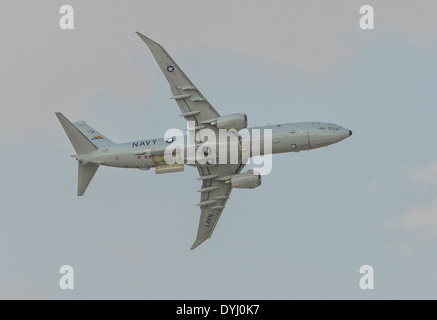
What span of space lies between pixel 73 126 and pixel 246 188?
72.7 ft

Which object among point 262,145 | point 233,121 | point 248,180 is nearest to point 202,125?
point 233,121

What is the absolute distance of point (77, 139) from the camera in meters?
110

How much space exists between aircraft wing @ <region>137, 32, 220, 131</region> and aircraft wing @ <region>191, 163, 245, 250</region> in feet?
28.1

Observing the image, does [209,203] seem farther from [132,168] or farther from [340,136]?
[340,136]

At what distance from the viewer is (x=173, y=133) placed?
110 m

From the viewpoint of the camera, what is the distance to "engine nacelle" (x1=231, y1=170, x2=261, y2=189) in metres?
111

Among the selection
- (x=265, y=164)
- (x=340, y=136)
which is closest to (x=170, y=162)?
(x=265, y=164)

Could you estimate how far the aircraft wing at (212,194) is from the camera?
11546 cm

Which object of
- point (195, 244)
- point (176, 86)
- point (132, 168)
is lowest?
point (195, 244)

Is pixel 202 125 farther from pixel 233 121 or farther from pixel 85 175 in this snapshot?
pixel 85 175

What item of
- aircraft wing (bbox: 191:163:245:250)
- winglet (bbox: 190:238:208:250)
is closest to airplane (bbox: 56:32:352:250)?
aircraft wing (bbox: 191:163:245:250)

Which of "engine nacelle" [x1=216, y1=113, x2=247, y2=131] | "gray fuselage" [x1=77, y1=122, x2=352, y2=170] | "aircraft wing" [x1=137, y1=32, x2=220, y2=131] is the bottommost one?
"gray fuselage" [x1=77, y1=122, x2=352, y2=170]

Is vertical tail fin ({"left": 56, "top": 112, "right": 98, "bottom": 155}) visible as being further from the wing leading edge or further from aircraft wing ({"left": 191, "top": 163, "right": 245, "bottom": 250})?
aircraft wing ({"left": 191, "top": 163, "right": 245, "bottom": 250})

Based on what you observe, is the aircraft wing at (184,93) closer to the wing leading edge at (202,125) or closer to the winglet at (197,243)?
the wing leading edge at (202,125)
